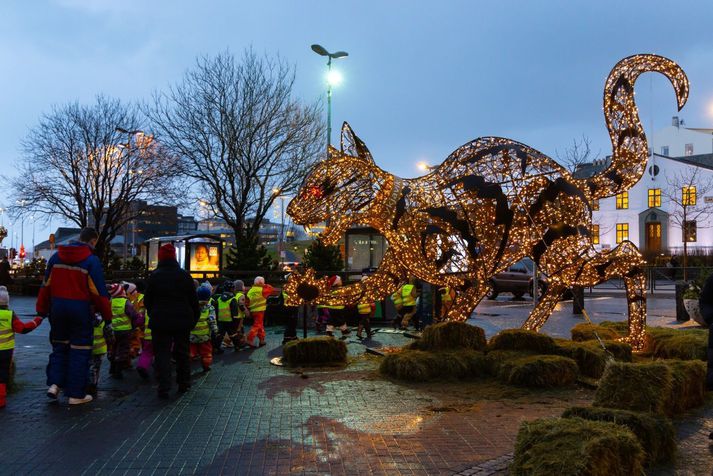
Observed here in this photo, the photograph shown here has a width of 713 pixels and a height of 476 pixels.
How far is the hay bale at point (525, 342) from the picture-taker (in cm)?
809

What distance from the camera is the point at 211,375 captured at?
859 cm

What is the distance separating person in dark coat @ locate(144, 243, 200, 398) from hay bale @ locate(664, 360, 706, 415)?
5122 mm

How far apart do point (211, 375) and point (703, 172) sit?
42.6 metres

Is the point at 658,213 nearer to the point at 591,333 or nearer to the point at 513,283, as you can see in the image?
the point at 513,283

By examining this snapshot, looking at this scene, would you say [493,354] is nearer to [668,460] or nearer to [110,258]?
[668,460]

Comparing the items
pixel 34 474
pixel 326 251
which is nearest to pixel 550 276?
pixel 34 474

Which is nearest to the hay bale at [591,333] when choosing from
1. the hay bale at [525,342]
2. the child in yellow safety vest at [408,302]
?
the hay bale at [525,342]

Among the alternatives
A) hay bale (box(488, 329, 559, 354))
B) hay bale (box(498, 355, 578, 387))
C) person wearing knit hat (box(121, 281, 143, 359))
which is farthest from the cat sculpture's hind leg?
person wearing knit hat (box(121, 281, 143, 359))

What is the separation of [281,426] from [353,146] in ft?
14.1

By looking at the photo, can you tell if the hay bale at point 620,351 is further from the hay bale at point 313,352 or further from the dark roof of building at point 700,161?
the dark roof of building at point 700,161

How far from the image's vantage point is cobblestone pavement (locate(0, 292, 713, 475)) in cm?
462

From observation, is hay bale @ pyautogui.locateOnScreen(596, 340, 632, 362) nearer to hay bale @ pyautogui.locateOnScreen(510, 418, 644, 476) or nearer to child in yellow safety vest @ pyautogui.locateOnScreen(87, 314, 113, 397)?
hay bale @ pyautogui.locateOnScreen(510, 418, 644, 476)

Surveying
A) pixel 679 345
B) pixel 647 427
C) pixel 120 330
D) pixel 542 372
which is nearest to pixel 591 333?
pixel 679 345

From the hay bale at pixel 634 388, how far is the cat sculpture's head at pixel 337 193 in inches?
160
